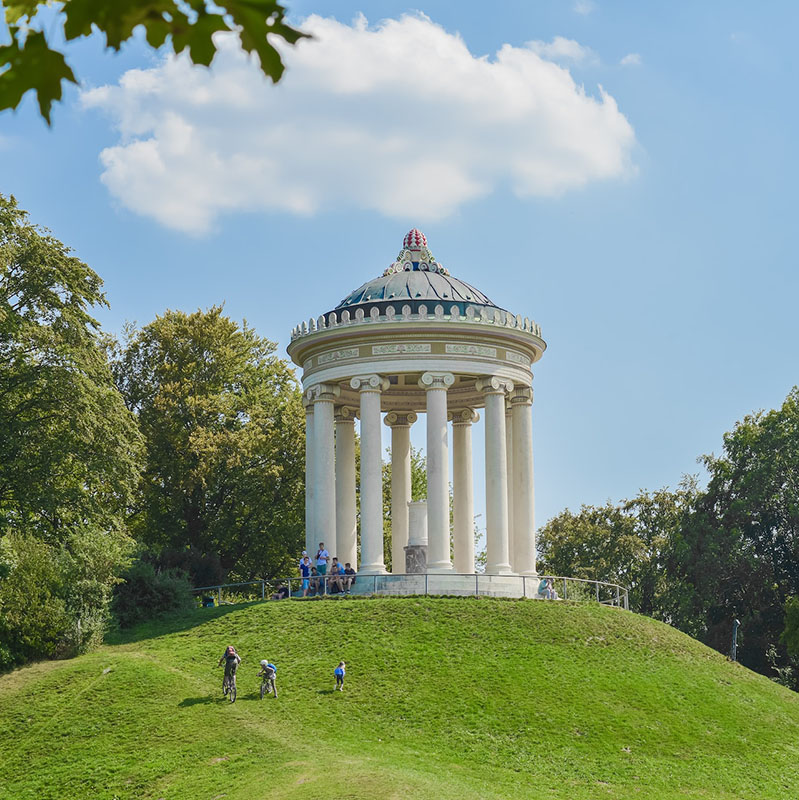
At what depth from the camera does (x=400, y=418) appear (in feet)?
190

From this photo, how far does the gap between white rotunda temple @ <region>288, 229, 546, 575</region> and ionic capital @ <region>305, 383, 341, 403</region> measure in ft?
0.17

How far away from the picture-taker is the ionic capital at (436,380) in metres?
49.6

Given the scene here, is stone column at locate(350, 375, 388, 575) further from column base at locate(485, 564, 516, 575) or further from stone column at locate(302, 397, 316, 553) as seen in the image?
column base at locate(485, 564, 516, 575)

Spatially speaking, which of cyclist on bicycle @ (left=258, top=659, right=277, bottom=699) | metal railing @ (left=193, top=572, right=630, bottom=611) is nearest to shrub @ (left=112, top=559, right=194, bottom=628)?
metal railing @ (left=193, top=572, right=630, bottom=611)

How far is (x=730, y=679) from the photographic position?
40781 mm

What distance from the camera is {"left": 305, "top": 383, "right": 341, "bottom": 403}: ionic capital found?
51844 mm

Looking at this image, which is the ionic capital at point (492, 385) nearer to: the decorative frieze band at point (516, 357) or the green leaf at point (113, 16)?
the decorative frieze band at point (516, 357)

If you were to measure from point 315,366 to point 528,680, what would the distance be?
19661 mm

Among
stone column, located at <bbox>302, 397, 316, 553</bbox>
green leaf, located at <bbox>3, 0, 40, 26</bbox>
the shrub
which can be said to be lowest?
the shrub

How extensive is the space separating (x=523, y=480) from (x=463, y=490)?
3.74 m

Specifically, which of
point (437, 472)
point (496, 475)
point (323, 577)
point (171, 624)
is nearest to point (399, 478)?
point (437, 472)

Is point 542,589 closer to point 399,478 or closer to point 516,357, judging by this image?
point 516,357

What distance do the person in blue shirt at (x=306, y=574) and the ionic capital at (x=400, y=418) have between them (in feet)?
33.2

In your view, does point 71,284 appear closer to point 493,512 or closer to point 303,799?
point 493,512
